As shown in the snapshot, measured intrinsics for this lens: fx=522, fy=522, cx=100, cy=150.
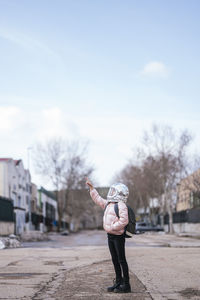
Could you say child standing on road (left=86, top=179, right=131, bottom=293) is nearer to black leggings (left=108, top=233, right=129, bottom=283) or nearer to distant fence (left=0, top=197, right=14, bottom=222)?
black leggings (left=108, top=233, right=129, bottom=283)

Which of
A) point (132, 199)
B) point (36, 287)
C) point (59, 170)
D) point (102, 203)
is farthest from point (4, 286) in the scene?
point (132, 199)

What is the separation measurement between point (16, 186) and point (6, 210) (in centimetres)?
3005

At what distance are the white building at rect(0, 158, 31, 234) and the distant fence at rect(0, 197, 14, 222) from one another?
53.9 feet

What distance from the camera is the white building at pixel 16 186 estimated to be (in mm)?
63041

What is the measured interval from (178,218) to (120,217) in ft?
209

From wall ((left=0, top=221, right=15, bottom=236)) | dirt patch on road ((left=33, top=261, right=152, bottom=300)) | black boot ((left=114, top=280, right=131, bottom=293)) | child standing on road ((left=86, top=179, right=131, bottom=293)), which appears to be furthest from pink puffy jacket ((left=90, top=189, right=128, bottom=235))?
wall ((left=0, top=221, right=15, bottom=236))

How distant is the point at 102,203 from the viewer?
25.0 feet

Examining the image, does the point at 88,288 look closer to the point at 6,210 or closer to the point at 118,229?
the point at 118,229

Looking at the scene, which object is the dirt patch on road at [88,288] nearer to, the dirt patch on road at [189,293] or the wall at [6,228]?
the dirt patch on road at [189,293]

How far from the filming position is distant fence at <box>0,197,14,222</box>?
37.6 meters

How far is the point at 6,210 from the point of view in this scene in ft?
128

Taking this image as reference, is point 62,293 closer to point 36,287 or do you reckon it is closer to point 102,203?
point 36,287

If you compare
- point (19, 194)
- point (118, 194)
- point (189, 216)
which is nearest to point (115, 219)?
point (118, 194)

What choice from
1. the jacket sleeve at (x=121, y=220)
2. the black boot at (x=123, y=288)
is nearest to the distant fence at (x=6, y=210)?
the black boot at (x=123, y=288)
